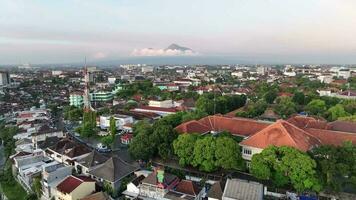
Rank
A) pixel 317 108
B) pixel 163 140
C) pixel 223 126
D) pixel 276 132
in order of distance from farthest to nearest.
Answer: pixel 317 108 < pixel 223 126 < pixel 163 140 < pixel 276 132

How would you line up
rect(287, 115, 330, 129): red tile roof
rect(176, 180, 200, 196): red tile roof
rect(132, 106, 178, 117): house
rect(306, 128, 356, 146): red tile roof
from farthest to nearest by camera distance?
rect(132, 106, 178, 117): house, rect(287, 115, 330, 129): red tile roof, rect(306, 128, 356, 146): red tile roof, rect(176, 180, 200, 196): red tile roof

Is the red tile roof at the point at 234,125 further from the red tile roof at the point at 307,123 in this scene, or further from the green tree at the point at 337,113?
the green tree at the point at 337,113

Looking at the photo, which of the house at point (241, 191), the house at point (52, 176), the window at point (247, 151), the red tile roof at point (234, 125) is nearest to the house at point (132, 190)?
the house at point (52, 176)

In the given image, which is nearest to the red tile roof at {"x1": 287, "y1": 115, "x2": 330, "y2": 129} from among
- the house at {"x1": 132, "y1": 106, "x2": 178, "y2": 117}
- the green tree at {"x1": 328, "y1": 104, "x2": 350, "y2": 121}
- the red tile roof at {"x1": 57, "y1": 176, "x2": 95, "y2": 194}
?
the green tree at {"x1": 328, "y1": 104, "x2": 350, "y2": 121}

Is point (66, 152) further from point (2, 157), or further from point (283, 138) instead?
point (283, 138)

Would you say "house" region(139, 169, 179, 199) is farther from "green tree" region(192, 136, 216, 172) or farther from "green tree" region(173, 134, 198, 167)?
"green tree" region(173, 134, 198, 167)

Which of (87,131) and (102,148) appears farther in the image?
(87,131)

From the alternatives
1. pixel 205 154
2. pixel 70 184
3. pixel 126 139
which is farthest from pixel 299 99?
pixel 70 184
